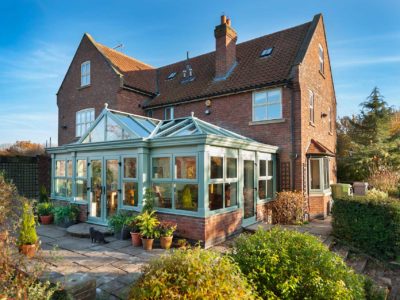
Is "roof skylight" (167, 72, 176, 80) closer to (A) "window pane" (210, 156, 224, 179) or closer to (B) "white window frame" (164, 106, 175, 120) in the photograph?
(B) "white window frame" (164, 106, 175, 120)

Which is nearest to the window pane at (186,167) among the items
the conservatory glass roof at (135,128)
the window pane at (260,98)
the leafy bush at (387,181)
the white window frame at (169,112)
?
the conservatory glass roof at (135,128)

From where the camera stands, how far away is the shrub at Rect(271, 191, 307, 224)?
31.6 feet

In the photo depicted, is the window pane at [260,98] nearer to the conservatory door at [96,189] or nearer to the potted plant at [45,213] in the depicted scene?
the conservatory door at [96,189]

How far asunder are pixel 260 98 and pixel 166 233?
752 centimetres

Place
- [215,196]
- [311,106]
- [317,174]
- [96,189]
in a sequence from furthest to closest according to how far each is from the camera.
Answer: [311,106] < [317,174] < [96,189] < [215,196]

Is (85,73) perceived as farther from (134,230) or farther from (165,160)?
(134,230)

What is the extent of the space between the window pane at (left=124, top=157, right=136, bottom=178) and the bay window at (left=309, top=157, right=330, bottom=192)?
785 centimetres

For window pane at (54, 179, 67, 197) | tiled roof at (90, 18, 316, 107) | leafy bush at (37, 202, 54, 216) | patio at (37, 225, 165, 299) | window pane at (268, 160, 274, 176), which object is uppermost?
tiled roof at (90, 18, 316, 107)

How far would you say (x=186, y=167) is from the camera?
7.27 m

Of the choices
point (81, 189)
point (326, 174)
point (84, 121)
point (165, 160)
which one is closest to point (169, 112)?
point (84, 121)

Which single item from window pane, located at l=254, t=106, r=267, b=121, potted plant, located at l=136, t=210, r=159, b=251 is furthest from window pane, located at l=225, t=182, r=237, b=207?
window pane, located at l=254, t=106, r=267, b=121

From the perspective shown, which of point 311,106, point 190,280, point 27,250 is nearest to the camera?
point 190,280

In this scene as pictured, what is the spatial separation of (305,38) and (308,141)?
5044 millimetres

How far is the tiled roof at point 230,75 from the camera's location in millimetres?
11676
